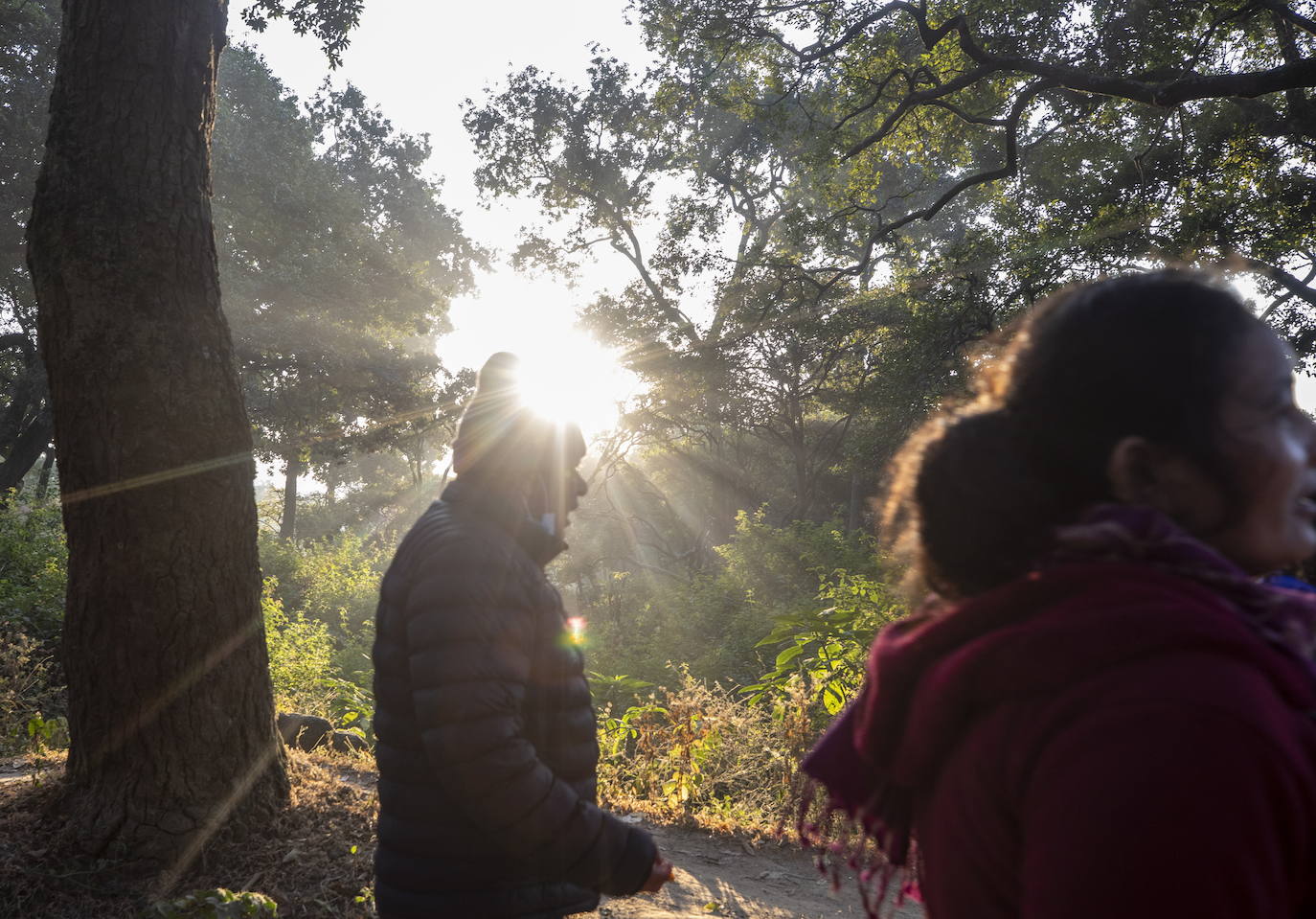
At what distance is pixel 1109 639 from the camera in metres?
0.73

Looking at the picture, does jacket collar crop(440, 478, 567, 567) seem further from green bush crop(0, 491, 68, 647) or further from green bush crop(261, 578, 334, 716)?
green bush crop(0, 491, 68, 647)

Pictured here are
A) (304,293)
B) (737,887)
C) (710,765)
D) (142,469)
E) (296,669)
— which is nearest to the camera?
(142,469)

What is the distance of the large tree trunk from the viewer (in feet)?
11.9

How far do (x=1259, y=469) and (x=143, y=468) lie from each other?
415cm

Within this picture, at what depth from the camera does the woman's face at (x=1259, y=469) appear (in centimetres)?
86

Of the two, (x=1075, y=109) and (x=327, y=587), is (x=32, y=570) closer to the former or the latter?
(x=327, y=587)

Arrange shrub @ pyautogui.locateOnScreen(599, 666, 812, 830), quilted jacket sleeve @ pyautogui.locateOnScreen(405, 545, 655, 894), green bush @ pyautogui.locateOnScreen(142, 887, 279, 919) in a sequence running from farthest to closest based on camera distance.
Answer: shrub @ pyautogui.locateOnScreen(599, 666, 812, 830) < green bush @ pyautogui.locateOnScreen(142, 887, 279, 919) < quilted jacket sleeve @ pyautogui.locateOnScreen(405, 545, 655, 894)

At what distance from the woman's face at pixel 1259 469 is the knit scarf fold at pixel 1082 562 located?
38 millimetres

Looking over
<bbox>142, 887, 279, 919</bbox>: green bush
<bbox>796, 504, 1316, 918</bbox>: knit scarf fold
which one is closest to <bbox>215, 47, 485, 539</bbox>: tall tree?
<bbox>142, 887, 279, 919</bbox>: green bush

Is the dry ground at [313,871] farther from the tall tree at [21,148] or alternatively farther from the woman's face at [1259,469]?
the tall tree at [21,148]

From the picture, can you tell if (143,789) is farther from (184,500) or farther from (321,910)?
(184,500)

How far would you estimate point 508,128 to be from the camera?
23312mm

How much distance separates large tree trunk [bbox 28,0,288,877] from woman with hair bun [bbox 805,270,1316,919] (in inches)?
142

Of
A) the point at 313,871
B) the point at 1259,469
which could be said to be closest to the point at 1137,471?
the point at 1259,469
